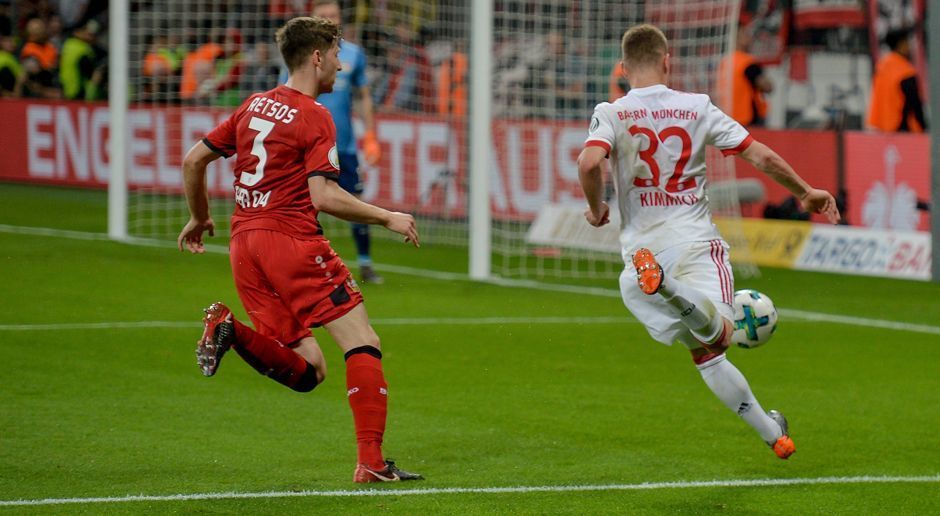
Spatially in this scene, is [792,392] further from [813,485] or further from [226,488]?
[226,488]

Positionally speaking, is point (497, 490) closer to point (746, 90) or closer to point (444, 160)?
point (444, 160)

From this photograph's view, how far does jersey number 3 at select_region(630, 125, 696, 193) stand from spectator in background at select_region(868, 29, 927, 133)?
9.78m

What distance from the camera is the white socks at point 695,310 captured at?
658 centimetres

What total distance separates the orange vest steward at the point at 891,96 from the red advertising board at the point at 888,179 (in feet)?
3.44

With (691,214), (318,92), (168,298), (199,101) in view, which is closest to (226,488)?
(318,92)

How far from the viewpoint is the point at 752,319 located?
22.9 ft

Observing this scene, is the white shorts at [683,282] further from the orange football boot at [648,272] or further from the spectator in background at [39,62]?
the spectator in background at [39,62]

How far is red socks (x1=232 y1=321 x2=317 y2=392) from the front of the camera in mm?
6516

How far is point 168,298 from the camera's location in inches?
482

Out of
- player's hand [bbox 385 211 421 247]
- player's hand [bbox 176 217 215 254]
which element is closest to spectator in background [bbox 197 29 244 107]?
player's hand [bbox 176 217 215 254]

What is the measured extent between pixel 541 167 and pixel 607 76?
1.53m

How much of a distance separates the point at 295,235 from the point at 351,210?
1.31ft

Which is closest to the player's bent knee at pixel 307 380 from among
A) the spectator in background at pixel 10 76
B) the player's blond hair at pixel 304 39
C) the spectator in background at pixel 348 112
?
the player's blond hair at pixel 304 39

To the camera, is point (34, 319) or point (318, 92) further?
point (34, 319)
